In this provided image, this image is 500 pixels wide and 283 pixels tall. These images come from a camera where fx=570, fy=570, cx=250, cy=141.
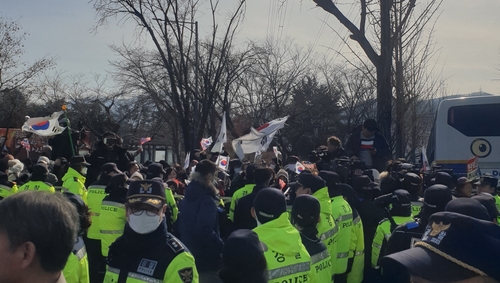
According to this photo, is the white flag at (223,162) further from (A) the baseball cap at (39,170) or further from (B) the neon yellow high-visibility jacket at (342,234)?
(B) the neon yellow high-visibility jacket at (342,234)

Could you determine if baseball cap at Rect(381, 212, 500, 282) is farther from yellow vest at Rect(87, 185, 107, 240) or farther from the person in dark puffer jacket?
yellow vest at Rect(87, 185, 107, 240)

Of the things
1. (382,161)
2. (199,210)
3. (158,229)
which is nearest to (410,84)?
(382,161)

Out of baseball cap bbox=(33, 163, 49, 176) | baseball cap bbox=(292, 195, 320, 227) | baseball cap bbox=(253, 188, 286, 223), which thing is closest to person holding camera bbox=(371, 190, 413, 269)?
baseball cap bbox=(292, 195, 320, 227)

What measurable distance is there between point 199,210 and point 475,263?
4658mm

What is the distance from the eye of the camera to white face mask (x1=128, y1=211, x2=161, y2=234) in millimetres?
4270

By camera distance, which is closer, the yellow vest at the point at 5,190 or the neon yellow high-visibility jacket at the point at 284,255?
the neon yellow high-visibility jacket at the point at 284,255

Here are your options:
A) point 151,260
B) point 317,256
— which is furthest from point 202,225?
point 151,260

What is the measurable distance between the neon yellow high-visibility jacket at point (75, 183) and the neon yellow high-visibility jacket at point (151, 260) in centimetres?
476

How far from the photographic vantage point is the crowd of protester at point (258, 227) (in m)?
2.21

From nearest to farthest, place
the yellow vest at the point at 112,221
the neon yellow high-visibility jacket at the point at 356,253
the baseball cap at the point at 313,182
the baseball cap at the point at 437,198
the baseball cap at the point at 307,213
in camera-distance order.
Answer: the baseball cap at the point at 307,213 → the baseball cap at the point at 437,198 → the baseball cap at the point at 313,182 → the neon yellow high-visibility jacket at the point at 356,253 → the yellow vest at the point at 112,221

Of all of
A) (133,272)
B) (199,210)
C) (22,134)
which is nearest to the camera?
(133,272)

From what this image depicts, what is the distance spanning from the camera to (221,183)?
41.0 feet

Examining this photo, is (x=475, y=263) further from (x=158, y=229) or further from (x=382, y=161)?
(x=382, y=161)

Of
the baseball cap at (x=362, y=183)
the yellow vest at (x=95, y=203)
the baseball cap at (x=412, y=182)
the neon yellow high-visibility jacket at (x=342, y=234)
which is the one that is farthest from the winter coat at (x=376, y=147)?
the yellow vest at (x=95, y=203)
